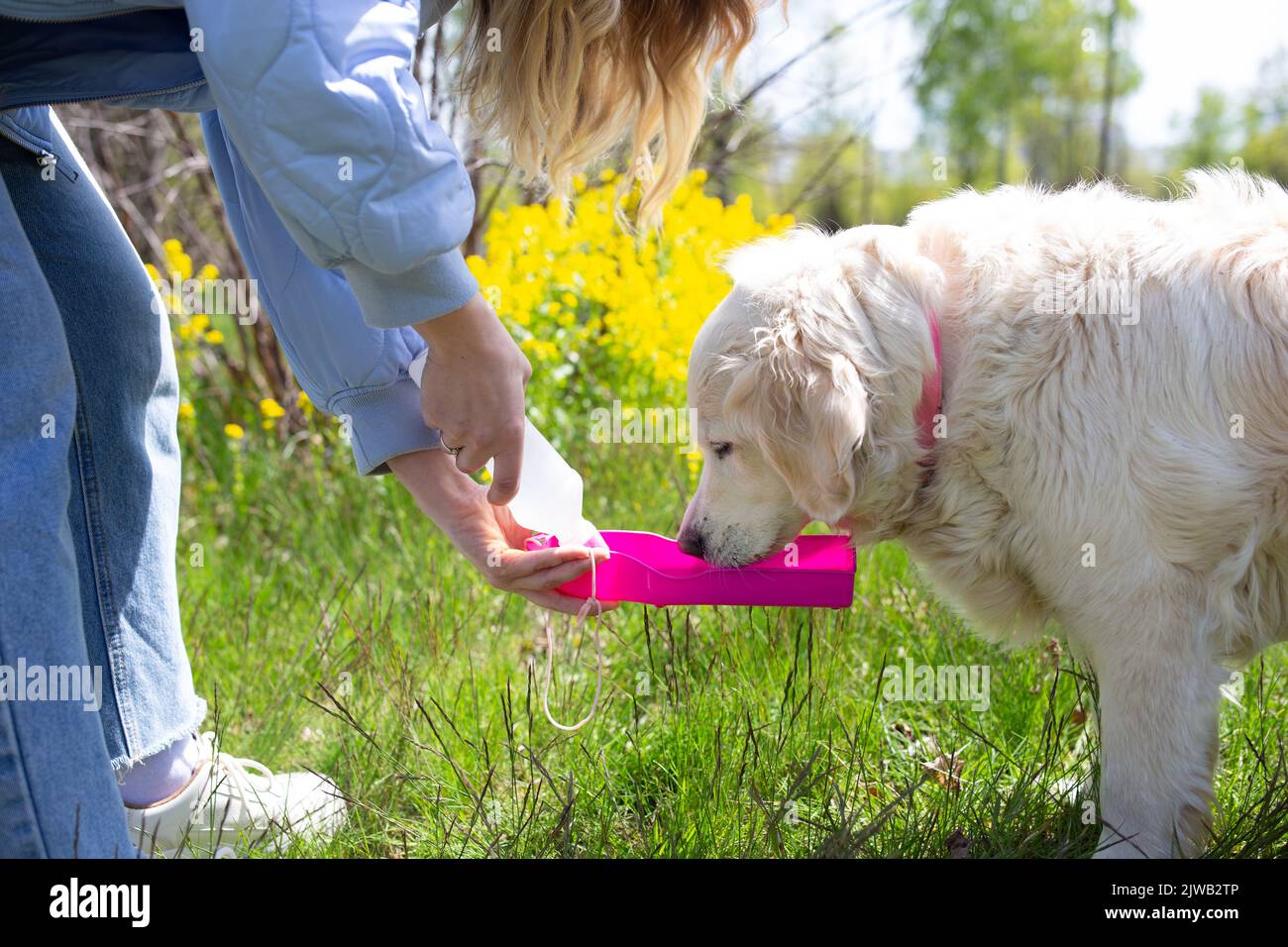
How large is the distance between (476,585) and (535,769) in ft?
3.95

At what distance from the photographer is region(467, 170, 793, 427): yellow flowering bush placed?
4.51 meters

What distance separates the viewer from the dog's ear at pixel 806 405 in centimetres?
229

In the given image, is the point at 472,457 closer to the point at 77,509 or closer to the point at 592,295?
the point at 77,509

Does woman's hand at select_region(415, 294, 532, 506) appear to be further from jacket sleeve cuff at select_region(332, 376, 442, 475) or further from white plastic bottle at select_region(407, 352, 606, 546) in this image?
white plastic bottle at select_region(407, 352, 606, 546)

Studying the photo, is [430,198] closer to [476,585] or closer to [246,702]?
[246,702]

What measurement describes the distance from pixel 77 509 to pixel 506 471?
95 centimetres

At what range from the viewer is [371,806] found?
2.54 m

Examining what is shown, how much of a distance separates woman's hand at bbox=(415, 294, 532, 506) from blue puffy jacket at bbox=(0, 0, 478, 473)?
2.3 inches

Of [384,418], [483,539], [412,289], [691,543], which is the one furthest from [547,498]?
[412,289]

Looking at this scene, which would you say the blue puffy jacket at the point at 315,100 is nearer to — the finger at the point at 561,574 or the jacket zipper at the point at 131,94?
the jacket zipper at the point at 131,94

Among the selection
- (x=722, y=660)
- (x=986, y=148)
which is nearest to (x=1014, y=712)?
(x=722, y=660)

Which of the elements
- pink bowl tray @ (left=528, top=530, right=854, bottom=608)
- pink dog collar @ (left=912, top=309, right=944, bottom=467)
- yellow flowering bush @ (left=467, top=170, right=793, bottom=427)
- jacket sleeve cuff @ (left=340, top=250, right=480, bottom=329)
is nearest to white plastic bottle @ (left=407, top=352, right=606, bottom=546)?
pink bowl tray @ (left=528, top=530, right=854, bottom=608)

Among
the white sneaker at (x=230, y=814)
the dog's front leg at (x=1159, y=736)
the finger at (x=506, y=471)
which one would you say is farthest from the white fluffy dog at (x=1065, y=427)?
the white sneaker at (x=230, y=814)
